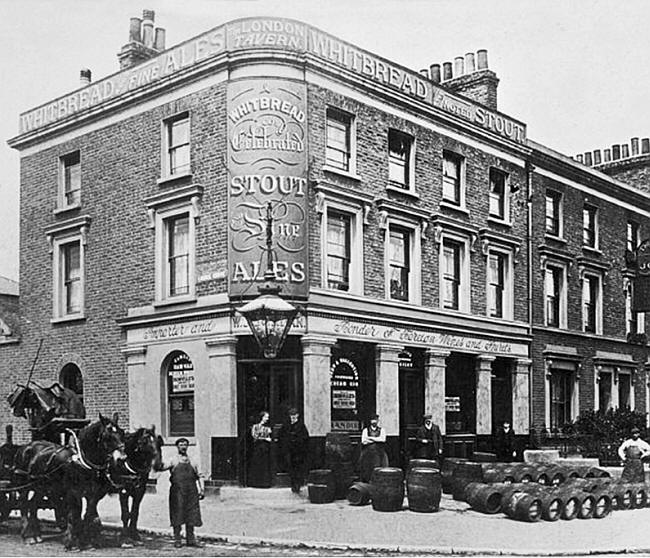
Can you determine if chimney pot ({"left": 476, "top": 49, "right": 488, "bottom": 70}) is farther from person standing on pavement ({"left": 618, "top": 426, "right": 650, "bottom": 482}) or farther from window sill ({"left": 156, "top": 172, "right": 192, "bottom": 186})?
person standing on pavement ({"left": 618, "top": 426, "right": 650, "bottom": 482})

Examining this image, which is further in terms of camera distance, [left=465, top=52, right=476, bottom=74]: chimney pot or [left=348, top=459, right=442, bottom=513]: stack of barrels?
[left=465, top=52, right=476, bottom=74]: chimney pot

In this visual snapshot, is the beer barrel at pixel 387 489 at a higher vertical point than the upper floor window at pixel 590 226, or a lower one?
lower

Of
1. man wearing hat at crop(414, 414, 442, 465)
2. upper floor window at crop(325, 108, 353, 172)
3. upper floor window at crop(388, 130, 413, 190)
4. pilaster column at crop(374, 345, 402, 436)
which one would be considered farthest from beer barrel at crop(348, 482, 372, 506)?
upper floor window at crop(388, 130, 413, 190)

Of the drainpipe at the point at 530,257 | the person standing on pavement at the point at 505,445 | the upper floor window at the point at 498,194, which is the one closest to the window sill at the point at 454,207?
the upper floor window at the point at 498,194

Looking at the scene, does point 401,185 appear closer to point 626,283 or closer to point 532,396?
point 532,396

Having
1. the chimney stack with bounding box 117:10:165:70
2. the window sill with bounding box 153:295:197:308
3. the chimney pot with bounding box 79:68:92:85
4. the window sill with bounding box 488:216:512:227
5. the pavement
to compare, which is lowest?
the pavement

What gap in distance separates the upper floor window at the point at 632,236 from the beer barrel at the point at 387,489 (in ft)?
45.2

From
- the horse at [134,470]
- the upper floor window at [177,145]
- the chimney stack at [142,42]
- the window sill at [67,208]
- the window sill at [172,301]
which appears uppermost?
the chimney stack at [142,42]

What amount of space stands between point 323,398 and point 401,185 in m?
4.87

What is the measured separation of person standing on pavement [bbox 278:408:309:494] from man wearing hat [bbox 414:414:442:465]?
2482 mm

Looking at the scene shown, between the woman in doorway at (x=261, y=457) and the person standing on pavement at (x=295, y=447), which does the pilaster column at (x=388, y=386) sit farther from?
the woman in doorway at (x=261, y=457)

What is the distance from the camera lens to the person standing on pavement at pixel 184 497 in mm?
10344

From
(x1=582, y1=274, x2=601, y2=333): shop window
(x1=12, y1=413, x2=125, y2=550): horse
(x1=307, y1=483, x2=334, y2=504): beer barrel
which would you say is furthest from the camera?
(x1=582, y1=274, x2=601, y2=333): shop window

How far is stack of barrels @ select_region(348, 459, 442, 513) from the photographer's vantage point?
13.3 meters
